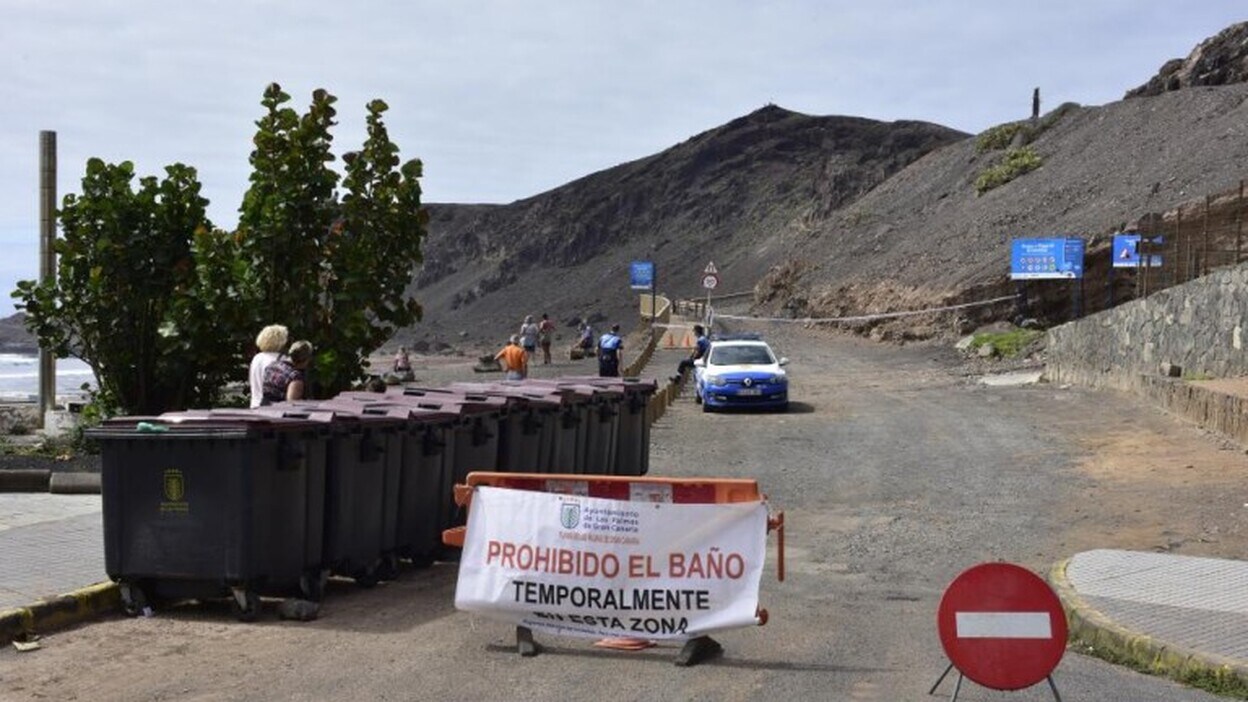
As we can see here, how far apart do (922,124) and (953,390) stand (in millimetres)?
99570

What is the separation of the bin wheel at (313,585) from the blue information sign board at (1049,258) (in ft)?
131

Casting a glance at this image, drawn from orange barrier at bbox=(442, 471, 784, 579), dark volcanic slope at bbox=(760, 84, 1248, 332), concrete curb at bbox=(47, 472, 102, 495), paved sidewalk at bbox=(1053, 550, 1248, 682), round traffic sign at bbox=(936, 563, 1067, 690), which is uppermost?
dark volcanic slope at bbox=(760, 84, 1248, 332)

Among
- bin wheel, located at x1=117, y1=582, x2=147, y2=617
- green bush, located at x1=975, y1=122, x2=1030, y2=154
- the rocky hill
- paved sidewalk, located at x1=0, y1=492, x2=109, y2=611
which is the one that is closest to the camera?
bin wheel, located at x1=117, y1=582, x2=147, y2=617

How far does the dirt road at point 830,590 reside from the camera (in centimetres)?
764

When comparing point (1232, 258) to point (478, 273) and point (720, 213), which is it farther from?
point (478, 273)

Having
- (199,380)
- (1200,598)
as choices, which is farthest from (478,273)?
(1200,598)

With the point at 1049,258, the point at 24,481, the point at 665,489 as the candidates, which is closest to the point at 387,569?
the point at 665,489

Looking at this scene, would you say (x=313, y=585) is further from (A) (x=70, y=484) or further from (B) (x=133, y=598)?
(A) (x=70, y=484)

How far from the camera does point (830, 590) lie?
1075 centimetres

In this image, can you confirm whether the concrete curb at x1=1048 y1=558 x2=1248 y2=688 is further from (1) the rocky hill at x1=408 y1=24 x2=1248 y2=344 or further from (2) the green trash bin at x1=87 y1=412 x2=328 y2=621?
(1) the rocky hill at x1=408 y1=24 x2=1248 y2=344

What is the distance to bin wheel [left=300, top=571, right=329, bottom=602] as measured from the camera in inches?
384

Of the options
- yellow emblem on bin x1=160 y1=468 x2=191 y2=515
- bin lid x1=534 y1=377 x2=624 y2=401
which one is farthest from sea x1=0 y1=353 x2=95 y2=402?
yellow emblem on bin x1=160 y1=468 x2=191 y2=515

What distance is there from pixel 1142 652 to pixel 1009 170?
6340cm

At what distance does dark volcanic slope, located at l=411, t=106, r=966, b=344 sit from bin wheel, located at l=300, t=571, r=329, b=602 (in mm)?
87265
